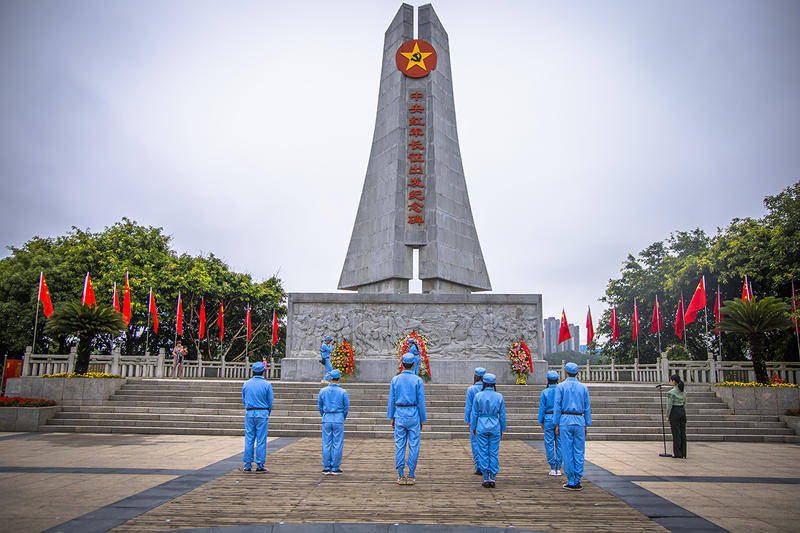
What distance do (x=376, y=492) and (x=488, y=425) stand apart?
165cm

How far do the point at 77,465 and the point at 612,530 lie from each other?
729 cm

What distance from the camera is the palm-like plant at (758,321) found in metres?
13.3

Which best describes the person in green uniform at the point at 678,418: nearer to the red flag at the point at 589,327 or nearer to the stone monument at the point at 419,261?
the stone monument at the point at 419,261

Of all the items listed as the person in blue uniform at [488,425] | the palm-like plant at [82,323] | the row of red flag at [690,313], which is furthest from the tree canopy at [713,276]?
the palm-like plant at [82,323]

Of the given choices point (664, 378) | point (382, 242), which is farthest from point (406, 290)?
point (664, 378)

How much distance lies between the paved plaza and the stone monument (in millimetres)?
8173

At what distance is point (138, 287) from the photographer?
27.6 m

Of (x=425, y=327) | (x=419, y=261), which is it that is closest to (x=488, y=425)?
(x=425, y=327)

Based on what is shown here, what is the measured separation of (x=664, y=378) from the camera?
1931cm

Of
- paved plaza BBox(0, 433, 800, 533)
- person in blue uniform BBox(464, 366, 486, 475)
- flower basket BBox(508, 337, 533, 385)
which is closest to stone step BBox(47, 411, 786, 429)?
paved plaza BBox(0, 433, 800, 533)

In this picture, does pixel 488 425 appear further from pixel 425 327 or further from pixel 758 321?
pixel 425 327

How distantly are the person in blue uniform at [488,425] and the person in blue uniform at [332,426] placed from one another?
173cm

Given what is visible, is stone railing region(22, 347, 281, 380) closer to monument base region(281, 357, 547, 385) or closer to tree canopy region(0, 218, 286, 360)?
tree canopy region(0, 218, 286, 360)

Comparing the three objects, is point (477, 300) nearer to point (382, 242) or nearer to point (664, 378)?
point (382, 242)
